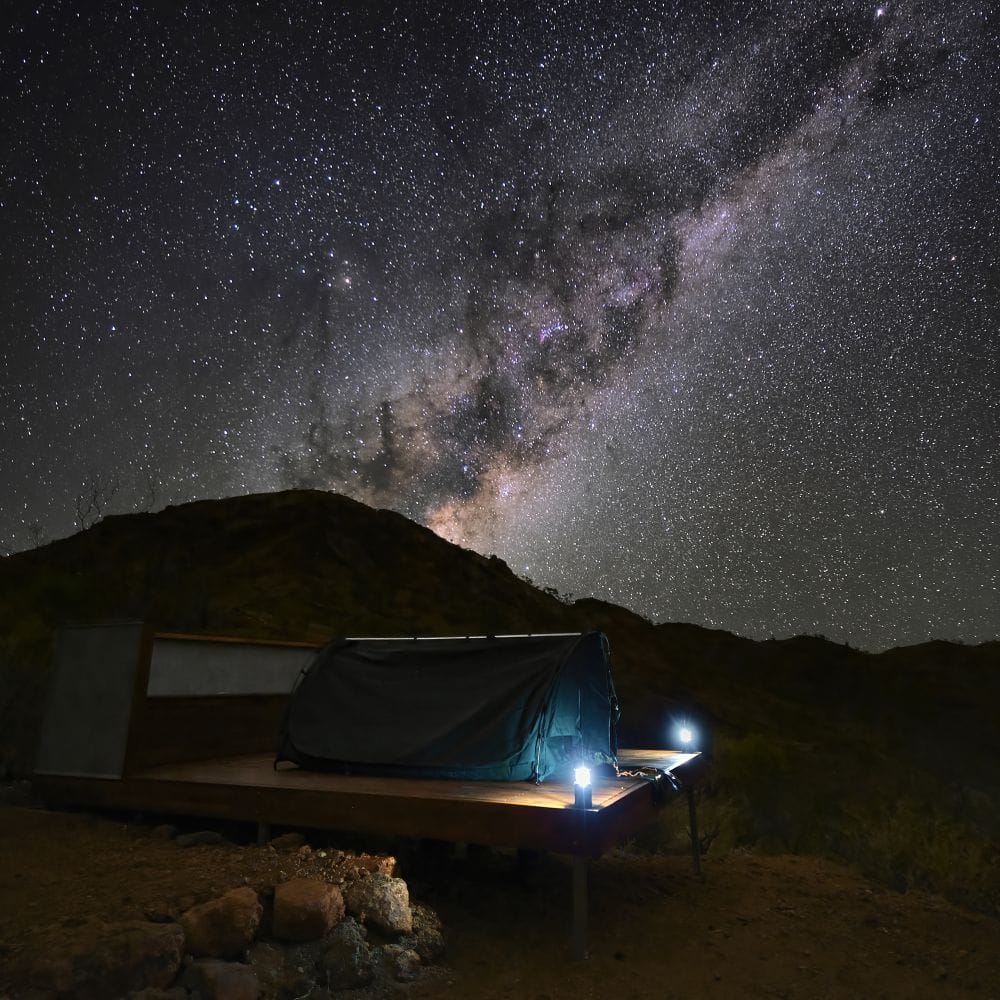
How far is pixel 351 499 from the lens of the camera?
3959cm

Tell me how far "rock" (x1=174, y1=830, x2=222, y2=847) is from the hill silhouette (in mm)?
4154

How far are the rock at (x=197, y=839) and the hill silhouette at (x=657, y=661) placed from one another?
4.15 meters

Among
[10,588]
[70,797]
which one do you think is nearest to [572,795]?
[70,797]

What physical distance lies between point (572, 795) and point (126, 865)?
11.3 feet

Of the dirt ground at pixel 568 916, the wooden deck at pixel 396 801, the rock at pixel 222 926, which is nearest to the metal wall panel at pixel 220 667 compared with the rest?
the wooden deck at pixel 396 801

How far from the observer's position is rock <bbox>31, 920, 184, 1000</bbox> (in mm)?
3646

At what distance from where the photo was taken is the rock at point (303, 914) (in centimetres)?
460

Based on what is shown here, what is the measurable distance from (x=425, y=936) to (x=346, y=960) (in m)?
0.77

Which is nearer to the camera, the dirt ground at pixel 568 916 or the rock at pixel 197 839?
the dirt ground at pixel 568 916

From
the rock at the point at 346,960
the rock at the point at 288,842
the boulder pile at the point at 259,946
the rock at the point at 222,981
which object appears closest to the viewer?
the boulder pile at the point at 259,946

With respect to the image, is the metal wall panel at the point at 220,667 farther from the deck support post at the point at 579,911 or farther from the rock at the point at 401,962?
the deck support post at the point at 579,911

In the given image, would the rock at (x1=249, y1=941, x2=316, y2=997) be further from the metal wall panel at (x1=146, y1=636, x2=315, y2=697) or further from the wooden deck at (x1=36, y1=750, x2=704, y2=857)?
the metal wall panel at (x1=146, y1=636, x2=315, y2=697)

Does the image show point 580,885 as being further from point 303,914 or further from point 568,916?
point 303,914

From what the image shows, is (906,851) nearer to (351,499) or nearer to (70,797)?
(70,797)
